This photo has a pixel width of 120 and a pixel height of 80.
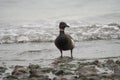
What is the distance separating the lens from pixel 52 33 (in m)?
16.4

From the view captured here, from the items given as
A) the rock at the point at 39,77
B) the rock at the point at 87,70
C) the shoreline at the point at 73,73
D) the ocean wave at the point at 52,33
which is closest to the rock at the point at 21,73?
the shoreline at the point at 73,73

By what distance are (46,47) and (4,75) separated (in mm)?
5367

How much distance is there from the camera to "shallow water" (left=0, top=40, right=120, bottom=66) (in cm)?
1102

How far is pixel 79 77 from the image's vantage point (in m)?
7.46

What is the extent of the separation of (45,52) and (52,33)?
401 centimetres

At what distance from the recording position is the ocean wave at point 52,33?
608 inches

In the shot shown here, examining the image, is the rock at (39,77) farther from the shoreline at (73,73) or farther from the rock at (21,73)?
the rock at (21,73)

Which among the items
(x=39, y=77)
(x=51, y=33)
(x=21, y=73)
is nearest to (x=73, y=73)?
(x=39, y=77)

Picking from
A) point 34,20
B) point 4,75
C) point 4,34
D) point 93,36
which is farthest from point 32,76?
point 34,20

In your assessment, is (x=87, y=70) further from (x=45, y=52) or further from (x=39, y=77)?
(x=45, y=52)

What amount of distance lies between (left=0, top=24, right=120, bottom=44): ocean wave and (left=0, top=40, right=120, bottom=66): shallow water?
0.74m

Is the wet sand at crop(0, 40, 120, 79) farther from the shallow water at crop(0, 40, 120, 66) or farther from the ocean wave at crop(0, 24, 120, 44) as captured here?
the ocean wave at crop(0, 24, 120, 44)

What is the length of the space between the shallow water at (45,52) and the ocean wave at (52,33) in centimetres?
74

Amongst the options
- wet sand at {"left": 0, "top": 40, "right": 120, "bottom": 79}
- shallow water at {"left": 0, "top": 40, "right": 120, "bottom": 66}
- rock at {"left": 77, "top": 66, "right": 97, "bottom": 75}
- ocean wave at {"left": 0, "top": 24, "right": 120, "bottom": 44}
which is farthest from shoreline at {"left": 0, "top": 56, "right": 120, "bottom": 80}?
ocean wave at {"left": 0, "top": 24, "right": 120, "bottom": 44}
